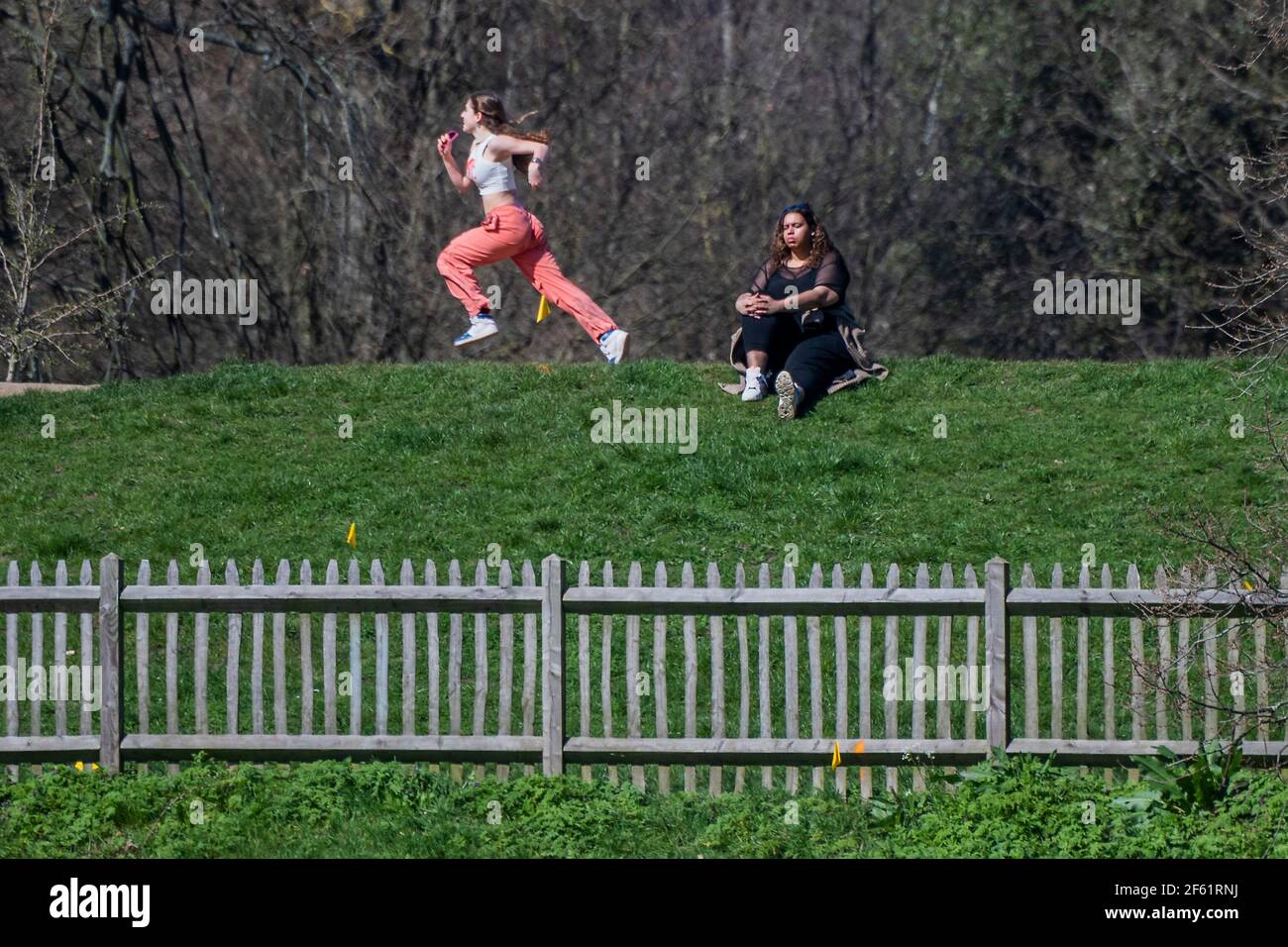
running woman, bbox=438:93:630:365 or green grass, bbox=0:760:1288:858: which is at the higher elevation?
running woman, bbox=438:93:630:365

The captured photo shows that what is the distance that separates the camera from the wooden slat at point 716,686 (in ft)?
29.6

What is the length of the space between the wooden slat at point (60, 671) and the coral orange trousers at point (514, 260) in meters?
6.95

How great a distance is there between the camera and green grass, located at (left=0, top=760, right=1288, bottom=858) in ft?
26.0

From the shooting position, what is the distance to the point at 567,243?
17656mm

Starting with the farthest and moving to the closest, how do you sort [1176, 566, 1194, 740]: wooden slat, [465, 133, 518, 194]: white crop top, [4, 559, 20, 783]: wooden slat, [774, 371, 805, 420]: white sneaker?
1. [465, 133, 518, 194]: white crop top
2. [774, 371, 805, 420]: white sneaker
3. [4, 559, 20, 783]: wooden slat
4. [1176, 566, 1194, 740]: wooden slat

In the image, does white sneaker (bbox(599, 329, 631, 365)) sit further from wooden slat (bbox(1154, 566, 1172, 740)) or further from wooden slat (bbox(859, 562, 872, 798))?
wooden slat (bbox(1154, 566, 1172, 740))

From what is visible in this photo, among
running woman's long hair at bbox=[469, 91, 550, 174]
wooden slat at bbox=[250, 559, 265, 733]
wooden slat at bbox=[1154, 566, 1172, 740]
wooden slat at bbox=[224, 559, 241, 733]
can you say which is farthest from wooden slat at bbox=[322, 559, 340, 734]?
running woman's long hair at bbox=[469, 91, 550, 174]

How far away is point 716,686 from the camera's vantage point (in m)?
9.17

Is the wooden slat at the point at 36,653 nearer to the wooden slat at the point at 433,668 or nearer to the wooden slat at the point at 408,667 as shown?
the wooden slat at the point at 408,667

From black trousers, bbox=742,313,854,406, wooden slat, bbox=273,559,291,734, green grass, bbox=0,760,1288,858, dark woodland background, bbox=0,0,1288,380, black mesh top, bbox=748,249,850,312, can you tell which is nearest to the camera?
green grass, bbox=0,760,1288,858

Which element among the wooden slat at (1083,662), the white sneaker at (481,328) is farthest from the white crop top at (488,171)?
the wooden slat at (1083,662)

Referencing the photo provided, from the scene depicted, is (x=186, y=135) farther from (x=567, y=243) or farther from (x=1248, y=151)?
(x=1248, y=151)

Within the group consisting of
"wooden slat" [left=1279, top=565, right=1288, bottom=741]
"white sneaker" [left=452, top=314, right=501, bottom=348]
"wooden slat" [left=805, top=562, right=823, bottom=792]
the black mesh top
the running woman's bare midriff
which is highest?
the running woman's bare midriff
